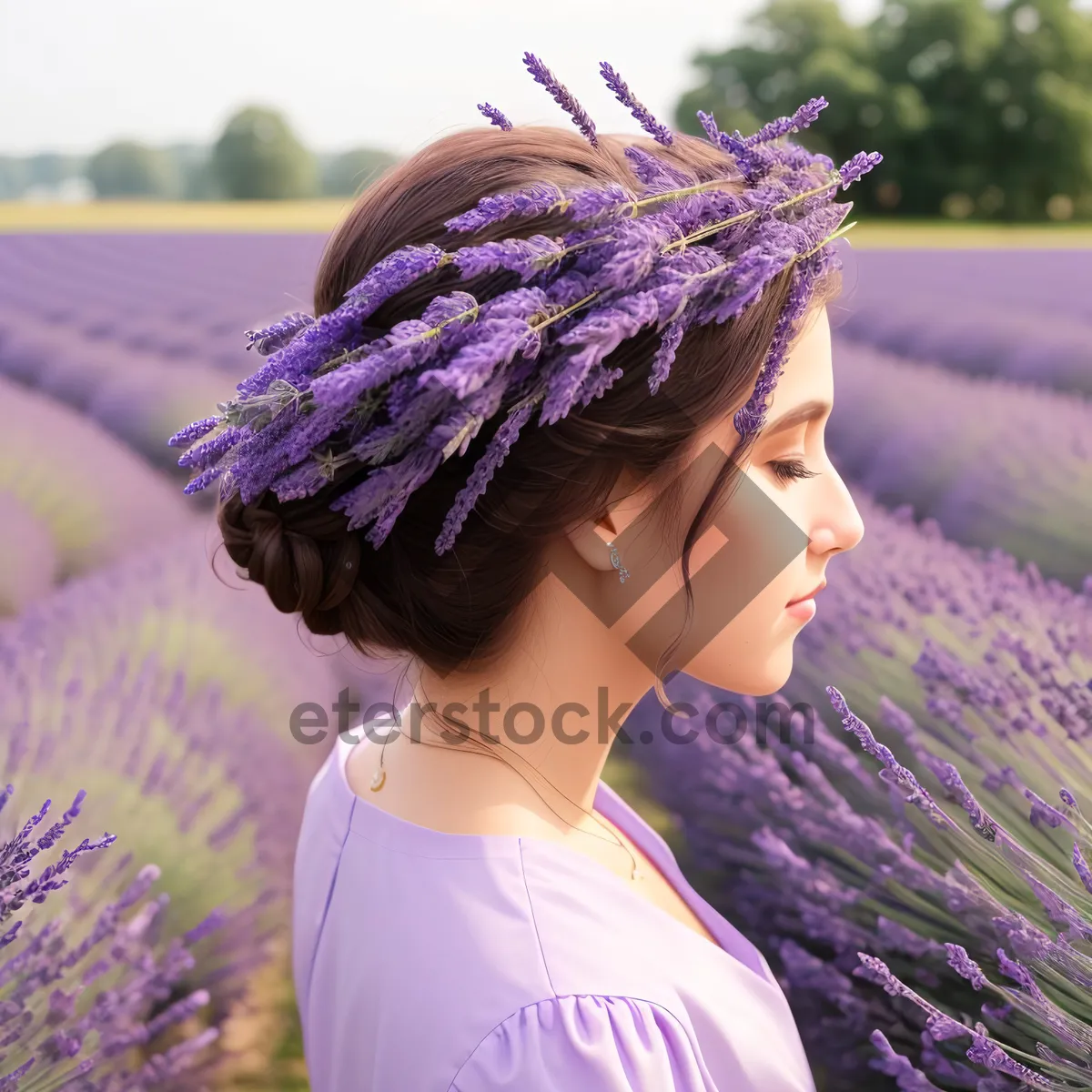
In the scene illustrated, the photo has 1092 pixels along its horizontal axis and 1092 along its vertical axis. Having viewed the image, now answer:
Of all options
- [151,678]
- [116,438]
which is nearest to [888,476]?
[151,678]

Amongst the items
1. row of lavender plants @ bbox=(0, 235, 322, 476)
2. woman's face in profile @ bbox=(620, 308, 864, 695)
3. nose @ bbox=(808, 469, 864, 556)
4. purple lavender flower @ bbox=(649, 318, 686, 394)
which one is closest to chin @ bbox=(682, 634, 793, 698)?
woman's face in profile @ bbox=(620, 308, 864, 695)

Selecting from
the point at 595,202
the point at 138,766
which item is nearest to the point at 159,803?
the point at 138,766

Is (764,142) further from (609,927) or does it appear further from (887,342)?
(887,342)

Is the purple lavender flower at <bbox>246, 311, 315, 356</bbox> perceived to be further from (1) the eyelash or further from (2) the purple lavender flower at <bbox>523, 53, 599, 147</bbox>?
(1) the eyelash

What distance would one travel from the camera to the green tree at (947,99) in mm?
3963

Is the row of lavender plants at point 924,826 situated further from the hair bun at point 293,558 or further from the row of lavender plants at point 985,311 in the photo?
the row of lavender plants at point 985,311

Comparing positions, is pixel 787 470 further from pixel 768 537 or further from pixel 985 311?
pixel 985 311

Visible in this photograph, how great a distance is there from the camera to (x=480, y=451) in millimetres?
824

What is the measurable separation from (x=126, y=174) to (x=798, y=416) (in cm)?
351

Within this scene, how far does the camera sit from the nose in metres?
0.94

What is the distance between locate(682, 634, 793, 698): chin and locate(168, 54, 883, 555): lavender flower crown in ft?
0.76

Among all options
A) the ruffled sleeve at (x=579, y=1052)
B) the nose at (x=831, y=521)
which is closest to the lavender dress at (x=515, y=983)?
the ruffled sleeve at (x=579, y=1052)

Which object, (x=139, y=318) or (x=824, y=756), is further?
(x=139, y=318)

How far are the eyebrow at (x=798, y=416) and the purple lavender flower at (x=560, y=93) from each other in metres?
0.30
